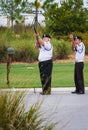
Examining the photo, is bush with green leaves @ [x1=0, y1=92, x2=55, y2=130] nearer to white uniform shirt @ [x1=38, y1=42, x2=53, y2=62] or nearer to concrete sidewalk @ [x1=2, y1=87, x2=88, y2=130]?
concrete sidewalk @ [x1=2, y1=87, x2=88, y2=130]

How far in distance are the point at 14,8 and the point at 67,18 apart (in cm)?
750

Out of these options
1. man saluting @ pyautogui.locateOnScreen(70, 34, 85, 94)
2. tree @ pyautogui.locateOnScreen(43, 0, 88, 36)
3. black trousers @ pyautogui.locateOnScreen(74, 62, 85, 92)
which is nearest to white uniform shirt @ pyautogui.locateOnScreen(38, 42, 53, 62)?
man saluting @ pyautogui.locateOnScreen(70, 34, 85, 94)

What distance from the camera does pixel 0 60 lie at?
2717cm

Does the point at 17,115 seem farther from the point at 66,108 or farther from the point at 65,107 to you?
the point at 65,107

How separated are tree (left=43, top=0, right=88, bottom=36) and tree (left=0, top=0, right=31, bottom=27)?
394cm

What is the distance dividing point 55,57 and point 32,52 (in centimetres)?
174

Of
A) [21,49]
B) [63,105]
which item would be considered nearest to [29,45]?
[21,49]

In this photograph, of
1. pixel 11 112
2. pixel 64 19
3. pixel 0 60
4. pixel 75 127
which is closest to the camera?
pixel 11 112

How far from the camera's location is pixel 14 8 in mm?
45375

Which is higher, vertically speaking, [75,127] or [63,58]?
[75,127]

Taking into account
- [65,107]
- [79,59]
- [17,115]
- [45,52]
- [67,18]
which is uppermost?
[17,115]

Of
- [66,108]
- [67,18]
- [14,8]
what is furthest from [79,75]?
[14,8]

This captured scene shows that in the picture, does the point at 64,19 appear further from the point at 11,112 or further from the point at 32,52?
the point at 11,112

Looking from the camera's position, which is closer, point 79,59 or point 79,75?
point 79,59
